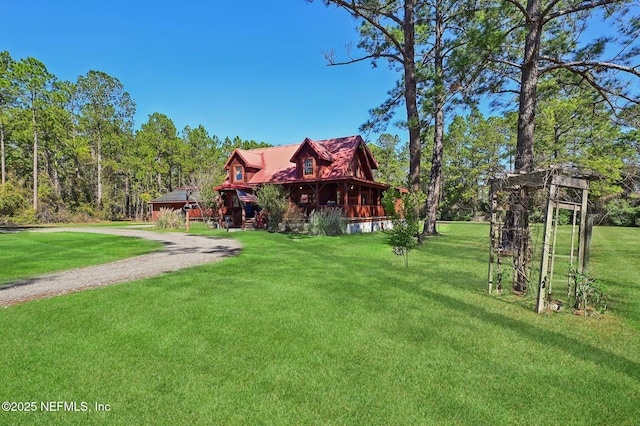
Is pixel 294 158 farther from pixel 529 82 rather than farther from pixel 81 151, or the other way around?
pixel 81 151

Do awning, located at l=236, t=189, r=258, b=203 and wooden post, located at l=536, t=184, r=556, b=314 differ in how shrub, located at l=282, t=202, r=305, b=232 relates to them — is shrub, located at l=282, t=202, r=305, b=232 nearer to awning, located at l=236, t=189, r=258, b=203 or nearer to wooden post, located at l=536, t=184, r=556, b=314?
awning, located at l=236, t=189, r=258, b=203

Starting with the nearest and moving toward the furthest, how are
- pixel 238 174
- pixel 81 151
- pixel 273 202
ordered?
pixel 273 202 < pixel 238 174 < pixel 81 151

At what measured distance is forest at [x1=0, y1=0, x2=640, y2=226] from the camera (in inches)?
344

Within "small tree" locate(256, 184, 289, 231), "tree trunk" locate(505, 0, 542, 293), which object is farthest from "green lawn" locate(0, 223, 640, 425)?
"small tree" locate(256, 184, 289, 231)

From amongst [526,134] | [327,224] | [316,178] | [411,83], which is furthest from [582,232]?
→ [316,178]

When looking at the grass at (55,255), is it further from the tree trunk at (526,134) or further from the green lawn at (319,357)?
the tree trunk at (526,134)

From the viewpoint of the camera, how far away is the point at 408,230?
28.3ft

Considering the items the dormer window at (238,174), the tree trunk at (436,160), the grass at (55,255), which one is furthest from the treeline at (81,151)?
the tree trunk at (436,160)

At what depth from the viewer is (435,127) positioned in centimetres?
1898

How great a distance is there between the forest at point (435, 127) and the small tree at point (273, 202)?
24.2 feet

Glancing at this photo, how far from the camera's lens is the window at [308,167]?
23078 millimetres

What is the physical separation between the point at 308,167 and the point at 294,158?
139 centimetres

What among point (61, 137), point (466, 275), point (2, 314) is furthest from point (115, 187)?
point (466, 275)

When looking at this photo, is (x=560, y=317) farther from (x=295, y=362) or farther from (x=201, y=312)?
(x=201, y=312)
